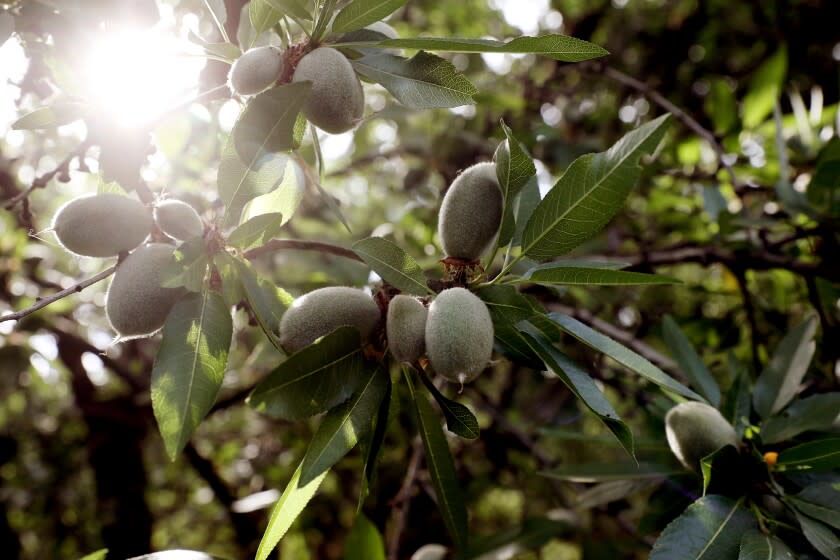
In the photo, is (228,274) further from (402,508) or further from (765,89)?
(765,89)

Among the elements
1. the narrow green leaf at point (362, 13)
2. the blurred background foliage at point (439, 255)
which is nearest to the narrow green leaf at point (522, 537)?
the blurred background foliage at point (439, 255)

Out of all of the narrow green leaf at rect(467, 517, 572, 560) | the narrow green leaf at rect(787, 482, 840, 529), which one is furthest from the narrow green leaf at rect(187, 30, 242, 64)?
the narrow green leaf at rect(467, 517, 572, 560)

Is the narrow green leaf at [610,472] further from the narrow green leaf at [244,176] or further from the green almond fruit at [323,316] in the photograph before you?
the narrow green leaf at [244,176]

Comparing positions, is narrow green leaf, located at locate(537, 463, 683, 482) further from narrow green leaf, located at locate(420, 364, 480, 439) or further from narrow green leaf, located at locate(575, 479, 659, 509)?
narrow green leaf, located at locate(420, 364, 480, 439)

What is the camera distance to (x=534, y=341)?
106 centimetres

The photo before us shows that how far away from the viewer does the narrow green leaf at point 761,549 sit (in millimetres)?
1029

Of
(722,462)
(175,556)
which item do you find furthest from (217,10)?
(722,462)

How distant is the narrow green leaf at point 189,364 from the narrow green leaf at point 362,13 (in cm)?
51

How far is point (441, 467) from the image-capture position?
4.02 feet

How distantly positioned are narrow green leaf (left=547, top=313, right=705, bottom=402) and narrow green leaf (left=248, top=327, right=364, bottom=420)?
32cm

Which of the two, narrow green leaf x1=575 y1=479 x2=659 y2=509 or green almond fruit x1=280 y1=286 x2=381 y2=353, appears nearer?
green almond fruit x1=280 y1=286 x2=381 y2=353

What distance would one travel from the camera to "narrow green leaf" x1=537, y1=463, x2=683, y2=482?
4.87ft

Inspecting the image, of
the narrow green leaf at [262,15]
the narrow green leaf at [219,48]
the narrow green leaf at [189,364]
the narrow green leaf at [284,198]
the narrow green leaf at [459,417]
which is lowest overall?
the narrow green leaf at [459,417]

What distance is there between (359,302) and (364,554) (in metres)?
0.69
